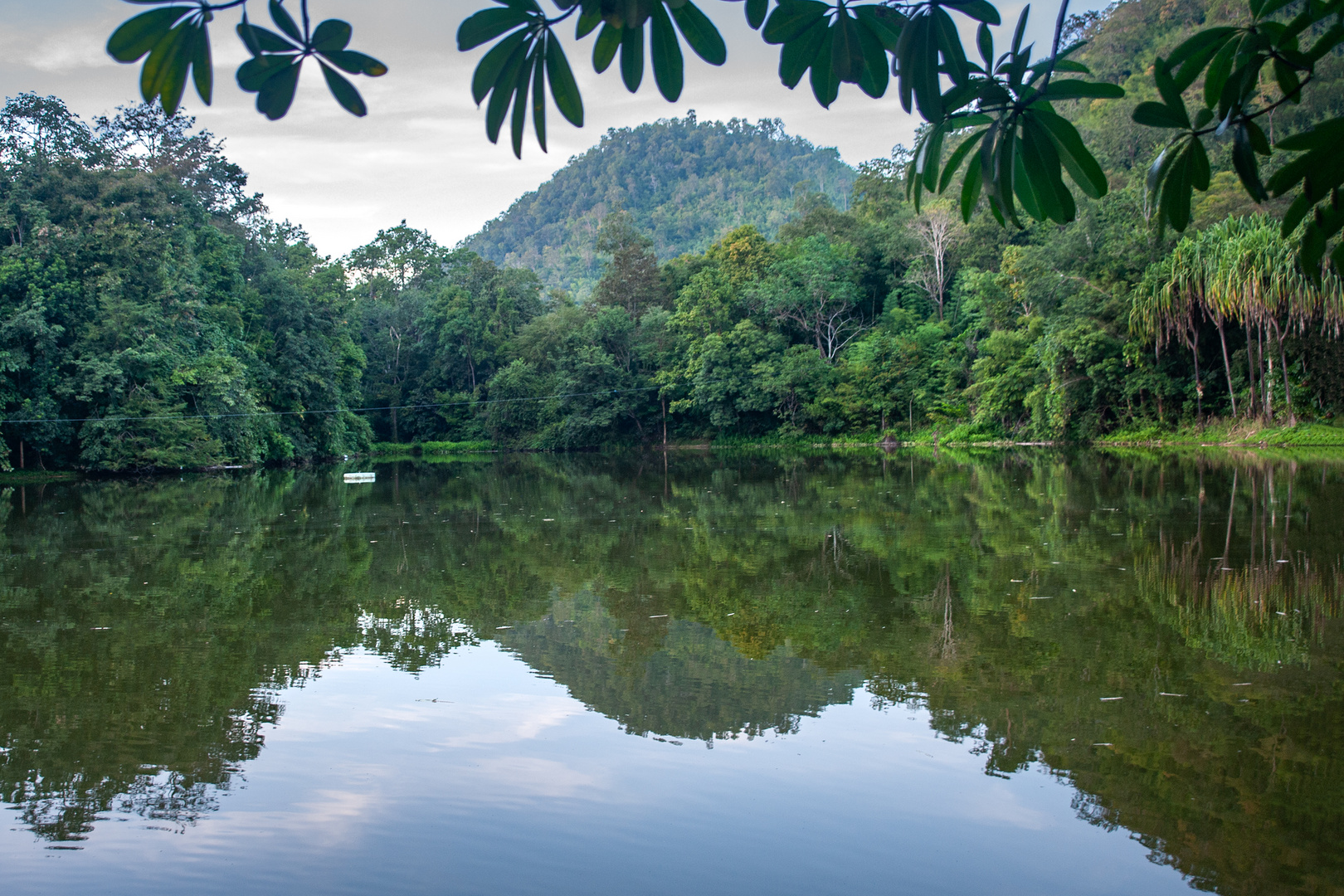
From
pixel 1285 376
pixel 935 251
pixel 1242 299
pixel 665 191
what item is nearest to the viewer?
pixel 1242 299

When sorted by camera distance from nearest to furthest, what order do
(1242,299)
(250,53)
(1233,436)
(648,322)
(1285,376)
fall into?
(250,53), (1242,299), (1285,376), (1233,436), (648,322)

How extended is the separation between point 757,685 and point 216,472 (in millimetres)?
26790

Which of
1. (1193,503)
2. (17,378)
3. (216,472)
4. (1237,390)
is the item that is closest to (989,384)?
(1237,390)

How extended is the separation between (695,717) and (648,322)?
4001 centimetres

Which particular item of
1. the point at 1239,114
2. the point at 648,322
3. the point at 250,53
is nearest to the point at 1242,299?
the point at 1239,114

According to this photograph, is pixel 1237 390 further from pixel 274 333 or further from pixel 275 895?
pixel 274 333

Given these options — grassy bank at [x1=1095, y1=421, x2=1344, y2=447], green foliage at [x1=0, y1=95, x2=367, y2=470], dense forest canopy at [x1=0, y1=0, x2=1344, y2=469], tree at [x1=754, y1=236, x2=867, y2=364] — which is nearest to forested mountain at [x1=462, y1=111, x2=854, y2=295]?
dense forest canopy at [x1=0, y1=0, x2=1344, y2=469]

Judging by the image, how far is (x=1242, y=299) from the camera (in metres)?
20.6

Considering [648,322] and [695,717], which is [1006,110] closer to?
[695,717]

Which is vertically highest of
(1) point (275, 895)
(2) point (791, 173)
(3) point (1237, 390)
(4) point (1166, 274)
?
(2) point (791, 173)

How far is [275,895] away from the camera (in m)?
2.54

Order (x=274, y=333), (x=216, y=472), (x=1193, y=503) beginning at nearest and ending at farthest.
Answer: (x=1193, y=503), (x=216, y=472), (x=274, y=333)

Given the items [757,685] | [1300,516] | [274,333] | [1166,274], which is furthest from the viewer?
[274,333]

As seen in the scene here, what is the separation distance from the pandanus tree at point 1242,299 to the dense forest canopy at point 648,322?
88mm
